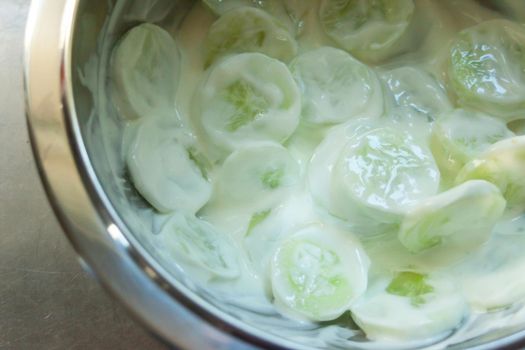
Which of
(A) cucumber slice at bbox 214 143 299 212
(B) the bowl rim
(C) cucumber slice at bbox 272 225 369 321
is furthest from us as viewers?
(A) cucumber slice at bbox 214 143 299 212

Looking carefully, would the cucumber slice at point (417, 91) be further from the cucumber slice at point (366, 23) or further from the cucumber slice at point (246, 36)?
the cucumber slice at point (246, 36)

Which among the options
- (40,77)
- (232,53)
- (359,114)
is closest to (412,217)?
(359,114)

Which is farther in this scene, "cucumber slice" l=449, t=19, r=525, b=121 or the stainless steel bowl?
"cucumber slice" l=449, t=19, r=525, b=121

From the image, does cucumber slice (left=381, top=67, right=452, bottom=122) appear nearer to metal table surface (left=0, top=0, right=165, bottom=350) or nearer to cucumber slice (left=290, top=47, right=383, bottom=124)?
cucumber slice (left=290, top=47, right=383, bottom=124)

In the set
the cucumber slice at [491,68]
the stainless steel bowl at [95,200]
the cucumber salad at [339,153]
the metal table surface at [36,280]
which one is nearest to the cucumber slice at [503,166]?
the cucumber salad at [339,153]

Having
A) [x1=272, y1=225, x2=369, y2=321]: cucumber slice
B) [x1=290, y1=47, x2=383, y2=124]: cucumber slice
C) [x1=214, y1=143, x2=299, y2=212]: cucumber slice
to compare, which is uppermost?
[x1=290, y1=47, x2=383, y2=124]: cucumber slice

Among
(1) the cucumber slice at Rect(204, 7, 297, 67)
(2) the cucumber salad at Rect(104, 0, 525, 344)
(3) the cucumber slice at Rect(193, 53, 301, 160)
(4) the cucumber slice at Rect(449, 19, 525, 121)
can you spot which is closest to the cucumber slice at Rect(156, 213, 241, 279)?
(2) the cucumber salad at Rect(104, 0, 525, 344)

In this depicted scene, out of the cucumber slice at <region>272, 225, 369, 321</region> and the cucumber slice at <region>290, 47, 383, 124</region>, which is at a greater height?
the cucumber slice at <region>290, 47, 383, 124</region>
